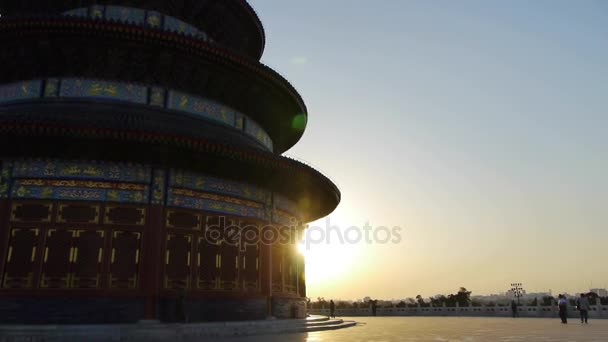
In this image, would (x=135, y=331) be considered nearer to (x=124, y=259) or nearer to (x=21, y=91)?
(x=124, y=259)

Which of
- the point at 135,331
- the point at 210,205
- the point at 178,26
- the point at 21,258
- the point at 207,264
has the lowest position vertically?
the point at 135,331

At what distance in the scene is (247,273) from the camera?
16344 mm

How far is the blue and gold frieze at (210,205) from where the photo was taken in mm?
15150

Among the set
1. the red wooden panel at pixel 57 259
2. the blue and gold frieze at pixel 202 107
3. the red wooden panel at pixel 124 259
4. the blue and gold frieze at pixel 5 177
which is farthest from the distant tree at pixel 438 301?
the blue and gold frieze at pixel 5 177

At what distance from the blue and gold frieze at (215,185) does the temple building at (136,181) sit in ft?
0.15

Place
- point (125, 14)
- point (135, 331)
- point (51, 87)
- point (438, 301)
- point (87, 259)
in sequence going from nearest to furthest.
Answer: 1. point (135, 331)
2. point (87, 259)
3. point (51, 87)
4. point (125, 14)
5. point (438, 301)

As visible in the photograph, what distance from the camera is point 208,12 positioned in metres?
22.0

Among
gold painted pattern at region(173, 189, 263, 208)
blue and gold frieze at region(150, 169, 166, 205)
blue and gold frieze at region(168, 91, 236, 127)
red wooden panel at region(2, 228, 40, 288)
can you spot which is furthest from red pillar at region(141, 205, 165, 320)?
blue and gold frieze at region(168, 91, 236, 127)

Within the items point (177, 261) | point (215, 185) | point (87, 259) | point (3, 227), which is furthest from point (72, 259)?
point (215, 185)

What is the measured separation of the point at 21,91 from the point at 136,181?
224 inches

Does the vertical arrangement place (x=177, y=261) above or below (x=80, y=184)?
below

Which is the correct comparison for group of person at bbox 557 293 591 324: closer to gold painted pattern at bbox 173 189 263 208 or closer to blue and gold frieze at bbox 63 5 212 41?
gold painted pattern at bbox 173 189 263 208

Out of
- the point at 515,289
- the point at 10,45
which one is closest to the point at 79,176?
the point at 10,45

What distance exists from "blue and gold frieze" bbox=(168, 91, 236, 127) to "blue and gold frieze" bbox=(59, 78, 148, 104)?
101 centimetres
